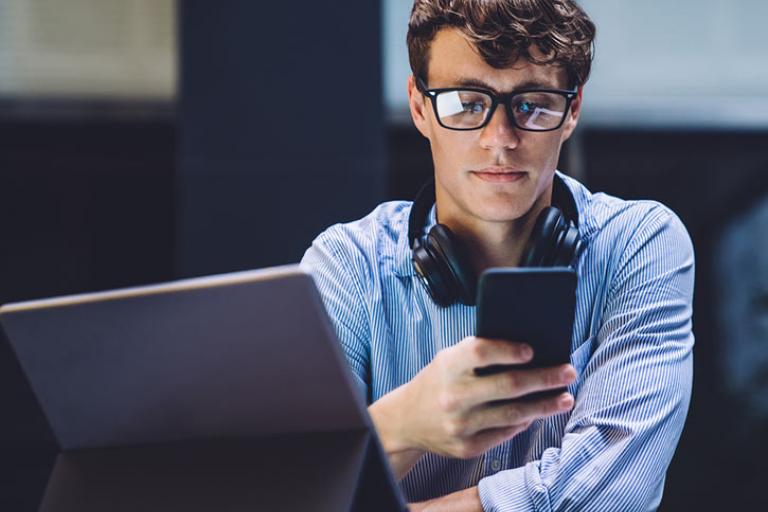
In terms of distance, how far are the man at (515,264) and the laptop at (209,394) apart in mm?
214

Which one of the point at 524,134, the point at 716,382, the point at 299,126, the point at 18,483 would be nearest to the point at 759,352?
the point at 716,382

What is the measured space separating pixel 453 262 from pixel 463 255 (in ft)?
0.09

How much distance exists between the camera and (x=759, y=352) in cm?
504

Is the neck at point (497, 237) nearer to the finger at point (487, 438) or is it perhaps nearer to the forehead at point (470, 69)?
the forehead at point (470, 69)

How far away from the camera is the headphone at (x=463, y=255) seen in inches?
58.6

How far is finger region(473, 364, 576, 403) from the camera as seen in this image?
0.96 metres

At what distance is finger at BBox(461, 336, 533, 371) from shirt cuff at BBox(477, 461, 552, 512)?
0.46 meters

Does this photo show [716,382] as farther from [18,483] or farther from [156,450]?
[156,450]

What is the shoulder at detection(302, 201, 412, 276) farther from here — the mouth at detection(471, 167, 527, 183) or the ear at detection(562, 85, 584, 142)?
the ear at detection(562, 85, 584, 142)

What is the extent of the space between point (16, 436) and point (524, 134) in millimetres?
3645

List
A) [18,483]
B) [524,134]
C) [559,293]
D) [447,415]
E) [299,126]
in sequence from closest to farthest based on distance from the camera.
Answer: [559,293], [447,415], [524,134], [299,126], [18,483]

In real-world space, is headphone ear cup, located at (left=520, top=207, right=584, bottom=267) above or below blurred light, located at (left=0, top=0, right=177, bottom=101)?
above

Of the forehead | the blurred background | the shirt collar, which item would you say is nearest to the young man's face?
the forehead

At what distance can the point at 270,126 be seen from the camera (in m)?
3.21
